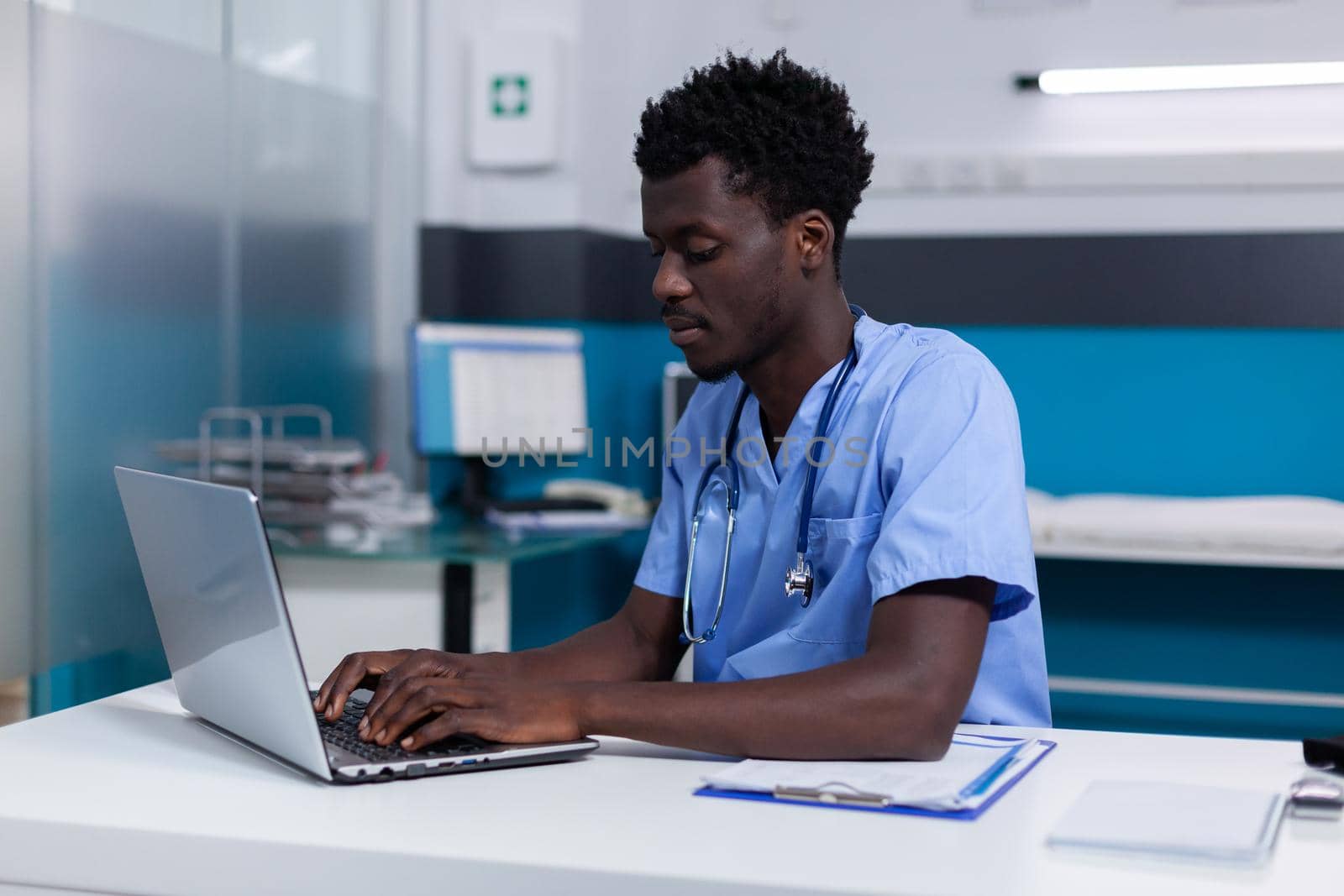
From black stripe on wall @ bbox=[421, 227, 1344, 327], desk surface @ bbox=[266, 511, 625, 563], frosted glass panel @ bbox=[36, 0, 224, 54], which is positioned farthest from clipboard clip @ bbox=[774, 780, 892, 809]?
black stripe on wall @ bbox=[421, 227, 1344, 327]

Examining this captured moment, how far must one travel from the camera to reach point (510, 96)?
11.5 ft

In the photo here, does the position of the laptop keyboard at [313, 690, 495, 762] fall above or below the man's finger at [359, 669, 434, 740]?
below

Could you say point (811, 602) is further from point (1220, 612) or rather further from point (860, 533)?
point (1220, 612)

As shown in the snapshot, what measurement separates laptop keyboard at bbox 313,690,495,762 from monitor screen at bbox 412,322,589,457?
200cm

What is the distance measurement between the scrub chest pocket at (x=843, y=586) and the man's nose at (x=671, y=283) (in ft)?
0.81

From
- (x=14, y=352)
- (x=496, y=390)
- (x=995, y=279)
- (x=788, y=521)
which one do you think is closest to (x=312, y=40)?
(x=496, y=390)

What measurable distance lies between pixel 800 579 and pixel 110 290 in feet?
5.62

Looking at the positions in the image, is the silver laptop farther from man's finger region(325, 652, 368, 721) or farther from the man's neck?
the man's neck

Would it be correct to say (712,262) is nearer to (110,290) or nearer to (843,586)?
(843,586)

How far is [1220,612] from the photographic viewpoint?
10.9 ft

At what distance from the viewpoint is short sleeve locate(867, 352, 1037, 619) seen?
116 cm

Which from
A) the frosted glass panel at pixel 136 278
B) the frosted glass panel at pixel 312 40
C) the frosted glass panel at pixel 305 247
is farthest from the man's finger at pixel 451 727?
the frosted glass panel at pixel 312 40

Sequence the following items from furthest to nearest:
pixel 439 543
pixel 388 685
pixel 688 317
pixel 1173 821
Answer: pixel 439 543 < pixel 688 317 < pixel 388 685 < pixel 1173 821

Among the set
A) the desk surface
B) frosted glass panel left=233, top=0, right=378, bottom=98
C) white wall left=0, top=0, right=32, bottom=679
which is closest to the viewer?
white wall left=0, top=0, right=32, bottom=679
